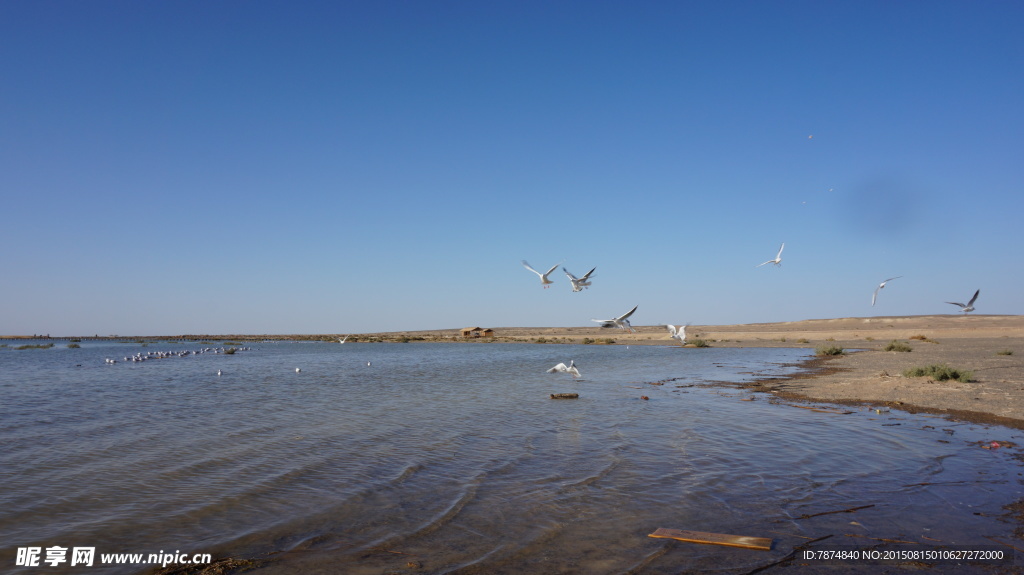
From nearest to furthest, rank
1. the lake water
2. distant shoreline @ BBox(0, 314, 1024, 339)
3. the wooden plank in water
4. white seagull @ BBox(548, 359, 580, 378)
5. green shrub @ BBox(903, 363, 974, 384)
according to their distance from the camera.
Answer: the wooden plank in water → the lake water → green shrub @ BBox(903, 363, 974, 384) → white seagull @ BBox(548, 359, 580, 378) → distant shoreline @ BBox(0, 314, 1024, 339)

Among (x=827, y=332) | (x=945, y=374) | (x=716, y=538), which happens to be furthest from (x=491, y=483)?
(x=827, y=332)

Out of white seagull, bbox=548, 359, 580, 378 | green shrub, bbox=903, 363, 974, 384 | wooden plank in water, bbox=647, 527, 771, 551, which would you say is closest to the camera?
wooden plank in water, bbox=647, 527, 771, 551

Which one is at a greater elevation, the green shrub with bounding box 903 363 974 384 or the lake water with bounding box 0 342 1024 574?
the green shrub with bounding box 903 363 974 384

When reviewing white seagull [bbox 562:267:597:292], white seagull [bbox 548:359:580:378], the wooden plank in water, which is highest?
white seagull [bbox 562:267:597:292]

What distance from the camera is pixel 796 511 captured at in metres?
6.62

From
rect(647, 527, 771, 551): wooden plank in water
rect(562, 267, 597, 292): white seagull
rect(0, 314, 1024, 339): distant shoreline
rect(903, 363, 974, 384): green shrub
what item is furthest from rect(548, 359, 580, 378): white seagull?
rect(0, 314, 1024, 339): distant shoreline

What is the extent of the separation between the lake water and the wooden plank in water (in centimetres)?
13

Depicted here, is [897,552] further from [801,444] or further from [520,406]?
[520,406]

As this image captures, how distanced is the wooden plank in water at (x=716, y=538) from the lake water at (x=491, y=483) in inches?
5.0

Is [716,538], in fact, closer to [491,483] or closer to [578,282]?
[491,483]

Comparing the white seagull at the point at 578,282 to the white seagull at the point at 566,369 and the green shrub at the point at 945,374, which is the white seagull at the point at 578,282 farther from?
the green shrub at the point at 945,374

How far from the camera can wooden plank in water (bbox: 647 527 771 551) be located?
218 inches

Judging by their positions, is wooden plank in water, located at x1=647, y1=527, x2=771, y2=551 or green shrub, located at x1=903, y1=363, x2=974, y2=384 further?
green shrub, located at x1=903, y1=363, x2=974, y2=384

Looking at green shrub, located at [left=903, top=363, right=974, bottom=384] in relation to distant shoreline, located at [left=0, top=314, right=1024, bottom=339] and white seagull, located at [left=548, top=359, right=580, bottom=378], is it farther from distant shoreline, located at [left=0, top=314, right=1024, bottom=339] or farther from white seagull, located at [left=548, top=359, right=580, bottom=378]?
distant shoreline, located at [left=0, top=314, right=1024, bottom=339]
